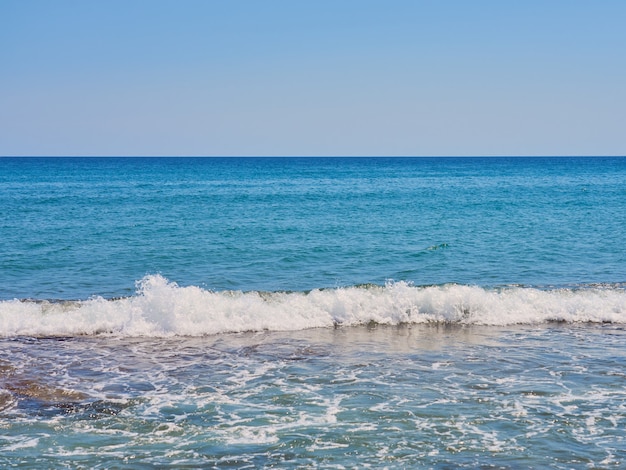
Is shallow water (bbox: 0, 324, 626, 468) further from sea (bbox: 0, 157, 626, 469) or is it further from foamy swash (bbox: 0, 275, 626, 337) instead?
foamy swash (bbox: 0, 275, 626, 337)

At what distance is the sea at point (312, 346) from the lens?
9578mm

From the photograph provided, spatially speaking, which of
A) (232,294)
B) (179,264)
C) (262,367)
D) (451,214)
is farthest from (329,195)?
(262,367)

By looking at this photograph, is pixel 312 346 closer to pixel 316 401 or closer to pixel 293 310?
pixel 293 310

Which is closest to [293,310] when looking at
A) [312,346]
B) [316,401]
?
[312,346]

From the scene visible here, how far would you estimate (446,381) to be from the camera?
1233cm

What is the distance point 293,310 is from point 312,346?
2852mm

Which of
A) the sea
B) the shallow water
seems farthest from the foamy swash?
the shallow water

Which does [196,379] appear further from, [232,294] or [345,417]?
[232,294]

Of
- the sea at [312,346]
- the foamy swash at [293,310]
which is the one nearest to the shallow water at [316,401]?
the sea at [312,346]

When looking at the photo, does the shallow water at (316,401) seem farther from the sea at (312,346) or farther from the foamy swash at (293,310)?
the foamy swash at (293,310)

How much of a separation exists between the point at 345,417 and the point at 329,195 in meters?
46.7

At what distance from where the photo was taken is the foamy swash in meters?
16.8

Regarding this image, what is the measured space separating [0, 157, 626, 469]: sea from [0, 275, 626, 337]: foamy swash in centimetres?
6

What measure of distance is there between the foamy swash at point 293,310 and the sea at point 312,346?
0.06 meters
